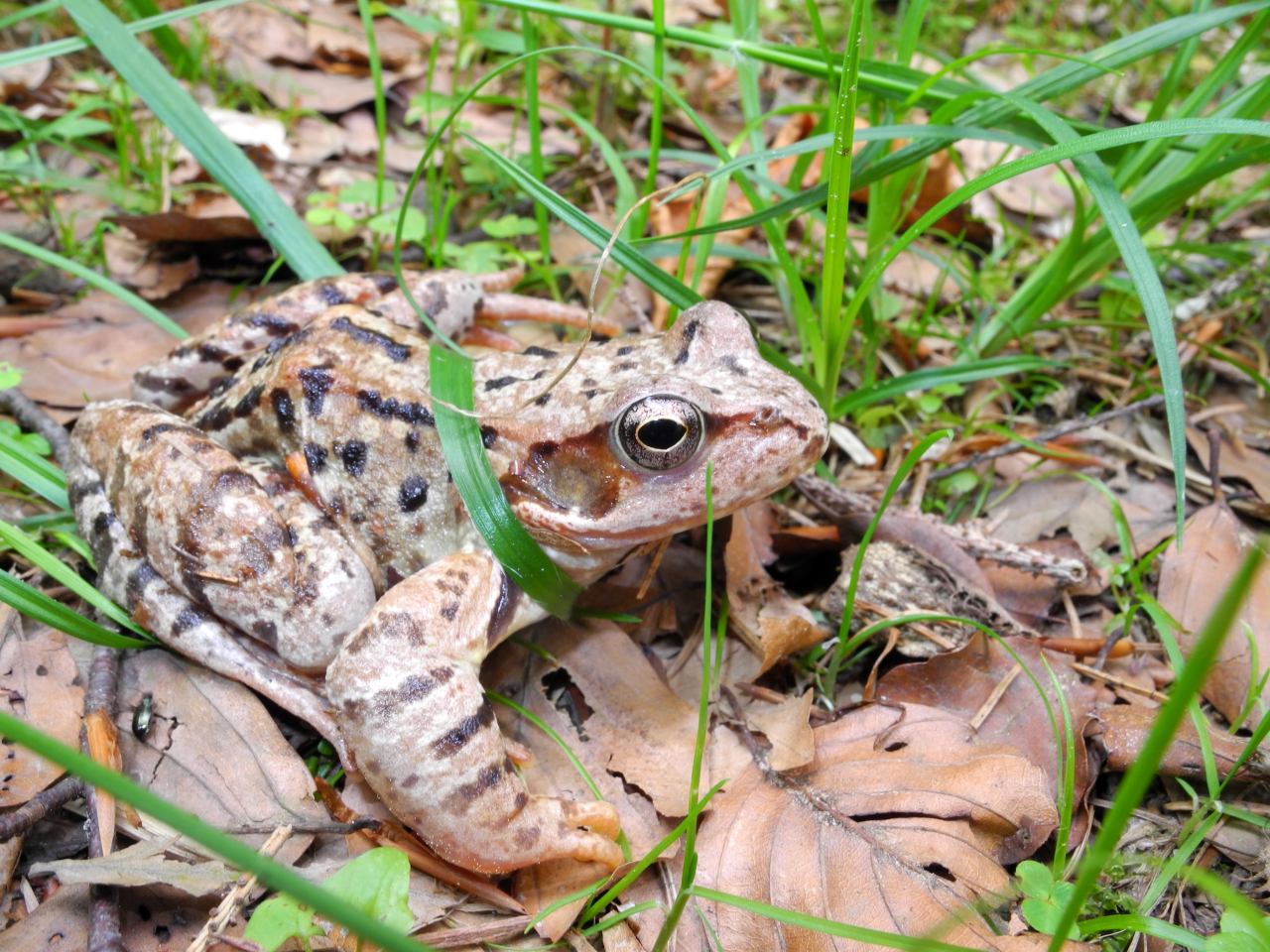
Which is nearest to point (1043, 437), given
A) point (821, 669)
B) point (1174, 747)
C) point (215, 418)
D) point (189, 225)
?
point (1174, 747)

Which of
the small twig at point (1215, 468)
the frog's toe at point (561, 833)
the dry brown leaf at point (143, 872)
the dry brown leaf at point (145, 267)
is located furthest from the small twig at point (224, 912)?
the small twig at point (1215, 468)

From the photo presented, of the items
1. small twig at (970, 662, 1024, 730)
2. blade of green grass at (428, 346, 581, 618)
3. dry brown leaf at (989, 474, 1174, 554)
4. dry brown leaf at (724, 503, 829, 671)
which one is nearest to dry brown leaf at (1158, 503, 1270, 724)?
dry brown leaf at (989, 474, 1174, 554)

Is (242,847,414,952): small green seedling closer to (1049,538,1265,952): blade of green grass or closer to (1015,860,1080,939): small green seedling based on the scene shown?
(1049,538,1265,952): blade of green grass

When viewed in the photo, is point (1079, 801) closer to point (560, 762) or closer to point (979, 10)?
point (560, 762)

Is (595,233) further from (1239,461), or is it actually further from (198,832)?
(1239,461)

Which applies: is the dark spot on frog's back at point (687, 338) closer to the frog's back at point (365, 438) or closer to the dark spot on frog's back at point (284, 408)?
the frog's back at point (365, 438)

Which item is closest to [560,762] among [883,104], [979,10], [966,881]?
[966,881]

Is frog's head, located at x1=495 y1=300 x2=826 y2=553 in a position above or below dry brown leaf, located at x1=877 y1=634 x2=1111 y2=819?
above
